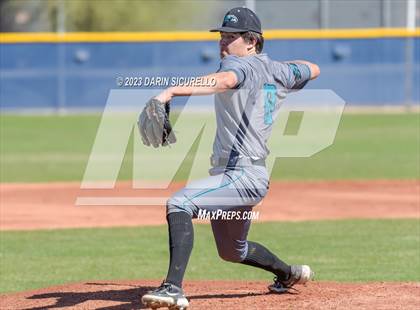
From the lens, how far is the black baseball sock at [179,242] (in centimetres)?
632

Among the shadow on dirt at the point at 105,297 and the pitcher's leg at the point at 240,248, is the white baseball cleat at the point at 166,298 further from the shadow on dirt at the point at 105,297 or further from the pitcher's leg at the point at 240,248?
the shadow on dirt at the point at 105,297

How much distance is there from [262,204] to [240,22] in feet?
27.7

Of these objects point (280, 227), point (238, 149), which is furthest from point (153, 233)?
point (238, 149)

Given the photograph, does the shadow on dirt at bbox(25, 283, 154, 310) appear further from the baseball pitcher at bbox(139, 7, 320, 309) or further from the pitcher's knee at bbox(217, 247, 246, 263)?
the baseball pitcher at bbox(139, 7, 320, 309)

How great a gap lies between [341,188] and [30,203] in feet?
17.5

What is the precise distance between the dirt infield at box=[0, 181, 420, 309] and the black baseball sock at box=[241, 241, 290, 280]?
0.20 metres

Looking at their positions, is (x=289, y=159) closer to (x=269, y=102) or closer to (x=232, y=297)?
(x=232, y=297)

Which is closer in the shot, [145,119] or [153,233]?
[145,119]

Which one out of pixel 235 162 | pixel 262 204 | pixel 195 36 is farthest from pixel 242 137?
pixel 195 36

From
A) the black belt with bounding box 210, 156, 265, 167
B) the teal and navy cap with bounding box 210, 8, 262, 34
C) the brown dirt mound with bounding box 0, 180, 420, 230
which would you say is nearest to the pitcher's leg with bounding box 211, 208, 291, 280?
the black belt with bounding box 210, 156, 265, 167

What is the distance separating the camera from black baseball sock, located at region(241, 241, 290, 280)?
7432 millimetres

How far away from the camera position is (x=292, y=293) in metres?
7.74

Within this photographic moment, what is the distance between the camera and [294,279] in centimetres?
767

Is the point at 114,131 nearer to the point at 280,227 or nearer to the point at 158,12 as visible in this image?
the point at 280,227
